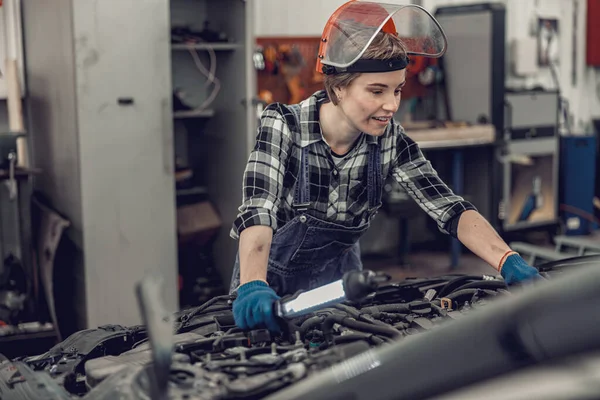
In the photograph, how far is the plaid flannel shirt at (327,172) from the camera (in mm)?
2014

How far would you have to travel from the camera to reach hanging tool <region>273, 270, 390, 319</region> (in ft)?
3.79

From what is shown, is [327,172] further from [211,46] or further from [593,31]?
[593,31]

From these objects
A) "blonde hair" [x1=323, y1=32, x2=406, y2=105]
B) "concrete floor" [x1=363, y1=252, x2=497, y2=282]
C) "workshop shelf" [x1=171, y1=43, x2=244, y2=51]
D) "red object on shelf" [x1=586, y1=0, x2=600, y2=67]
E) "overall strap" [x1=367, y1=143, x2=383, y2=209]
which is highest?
"red object on shelf" [x1=586, y1=0, x2=600, y2=67]

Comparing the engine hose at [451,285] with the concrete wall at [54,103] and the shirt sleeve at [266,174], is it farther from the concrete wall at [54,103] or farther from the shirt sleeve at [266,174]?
the concrete wall at [54,103]

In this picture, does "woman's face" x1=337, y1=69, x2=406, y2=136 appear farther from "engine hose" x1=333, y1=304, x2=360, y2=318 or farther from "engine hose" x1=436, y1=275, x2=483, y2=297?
"engine hose" x1=333, y1=304, x2=360, y2=318

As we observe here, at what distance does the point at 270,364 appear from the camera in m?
1.26

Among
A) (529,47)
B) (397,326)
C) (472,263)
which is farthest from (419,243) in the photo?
(397,326)

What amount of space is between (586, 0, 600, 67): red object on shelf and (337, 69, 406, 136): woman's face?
5.58 meters

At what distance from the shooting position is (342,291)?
1182mm

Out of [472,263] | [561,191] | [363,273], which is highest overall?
[363,273]

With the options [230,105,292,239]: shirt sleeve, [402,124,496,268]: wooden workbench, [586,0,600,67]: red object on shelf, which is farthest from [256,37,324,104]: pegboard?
[230,105,292,239]: shirt sleeve

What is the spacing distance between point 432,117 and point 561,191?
1222 mm

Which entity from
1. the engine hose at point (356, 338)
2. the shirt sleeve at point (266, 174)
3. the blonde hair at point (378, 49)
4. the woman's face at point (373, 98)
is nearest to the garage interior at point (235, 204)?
the engine hose at point (356, 338)

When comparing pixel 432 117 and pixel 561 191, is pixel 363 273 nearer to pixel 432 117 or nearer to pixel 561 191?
A: pixel 432 117
